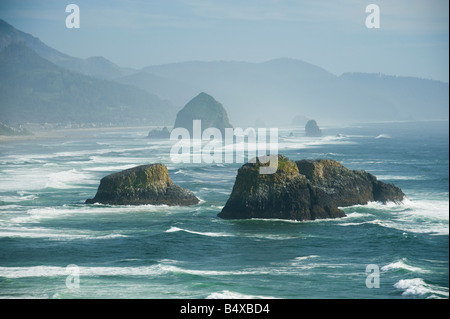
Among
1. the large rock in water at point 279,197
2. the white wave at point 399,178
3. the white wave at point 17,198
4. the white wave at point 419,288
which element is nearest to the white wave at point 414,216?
the large rock in water at point 279,197

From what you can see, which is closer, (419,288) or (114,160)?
(419,288)

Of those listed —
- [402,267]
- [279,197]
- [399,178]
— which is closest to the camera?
[402,267]

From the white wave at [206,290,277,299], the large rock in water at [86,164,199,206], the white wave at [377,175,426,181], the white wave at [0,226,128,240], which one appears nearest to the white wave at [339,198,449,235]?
the large rock in water at [86,164,199,206]

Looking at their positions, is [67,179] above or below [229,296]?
above

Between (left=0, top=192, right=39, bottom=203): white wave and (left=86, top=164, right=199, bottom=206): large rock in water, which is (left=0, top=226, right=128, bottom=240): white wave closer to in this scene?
(left=86, top=164, right=199, bottom=206): large rock in water
